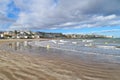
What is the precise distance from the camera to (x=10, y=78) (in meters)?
6.32

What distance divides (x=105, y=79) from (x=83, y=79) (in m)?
0.97

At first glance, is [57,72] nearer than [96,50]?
Yes

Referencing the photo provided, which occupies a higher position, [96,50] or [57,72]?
[96,50]

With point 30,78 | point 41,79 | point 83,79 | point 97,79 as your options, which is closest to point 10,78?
point 30,78

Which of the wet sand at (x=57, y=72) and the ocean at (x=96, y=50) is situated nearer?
the wet sand at (x=57, y=72)

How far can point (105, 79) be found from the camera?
6.63m

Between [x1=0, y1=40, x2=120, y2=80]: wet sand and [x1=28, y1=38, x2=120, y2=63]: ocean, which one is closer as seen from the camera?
[x1=0, y1=40, x2=120, y2=80]: wet sand

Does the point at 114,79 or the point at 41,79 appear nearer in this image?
the point at 41,79

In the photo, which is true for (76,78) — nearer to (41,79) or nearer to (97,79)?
(97,79)

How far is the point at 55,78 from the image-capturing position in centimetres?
642

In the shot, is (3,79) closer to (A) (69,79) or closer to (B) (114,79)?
(A) (69,79)

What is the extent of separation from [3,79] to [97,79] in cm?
388

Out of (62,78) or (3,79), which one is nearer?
(3,79)

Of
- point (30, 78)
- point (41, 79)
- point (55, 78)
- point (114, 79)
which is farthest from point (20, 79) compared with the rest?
point (114, 79)
